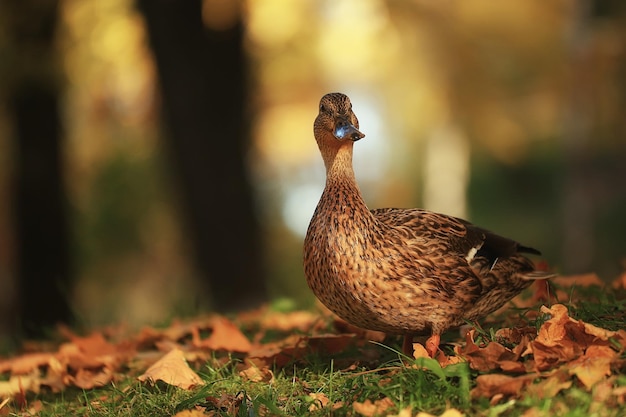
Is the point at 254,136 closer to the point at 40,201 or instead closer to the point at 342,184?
the point at 40,201

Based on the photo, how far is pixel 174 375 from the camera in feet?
13.5

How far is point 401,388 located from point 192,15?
290 inches

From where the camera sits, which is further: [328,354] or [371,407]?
[328,354]

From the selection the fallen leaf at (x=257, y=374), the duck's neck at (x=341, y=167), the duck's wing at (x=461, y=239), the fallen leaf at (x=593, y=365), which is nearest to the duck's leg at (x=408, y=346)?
the duck's wing at (x=461, y=239)

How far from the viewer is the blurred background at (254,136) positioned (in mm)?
10195

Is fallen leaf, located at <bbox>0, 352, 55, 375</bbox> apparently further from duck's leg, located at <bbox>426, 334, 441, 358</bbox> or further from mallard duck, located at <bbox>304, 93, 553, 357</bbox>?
duck's leg, located at <bbox>426, 334, 441, 358</bbox>

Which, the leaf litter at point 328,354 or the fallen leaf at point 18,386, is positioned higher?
the leaf litter at point 328,354

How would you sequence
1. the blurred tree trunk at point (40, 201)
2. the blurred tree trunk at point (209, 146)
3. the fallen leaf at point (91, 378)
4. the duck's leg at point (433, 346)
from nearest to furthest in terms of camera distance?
1. the duck's leg at point (433, 346)
2. the fallen leaf at point (91, 378)
3. the blurred tree trunk at point (209, 146)
4. the blurred tree trunk at point (40, 201)

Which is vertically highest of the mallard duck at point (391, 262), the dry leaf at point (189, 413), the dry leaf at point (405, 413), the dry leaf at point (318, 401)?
the mallard duck at point (391, 262)

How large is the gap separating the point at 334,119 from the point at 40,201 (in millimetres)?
8751

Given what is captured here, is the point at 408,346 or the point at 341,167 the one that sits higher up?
the point at 341,167

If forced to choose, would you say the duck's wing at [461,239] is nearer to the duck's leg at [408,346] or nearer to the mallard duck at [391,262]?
the mallard duck at [391,262]

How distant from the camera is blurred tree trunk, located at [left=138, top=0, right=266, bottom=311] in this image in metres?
10.0

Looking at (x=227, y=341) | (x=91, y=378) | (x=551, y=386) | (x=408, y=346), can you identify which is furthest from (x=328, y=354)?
(x=551, y=386)
